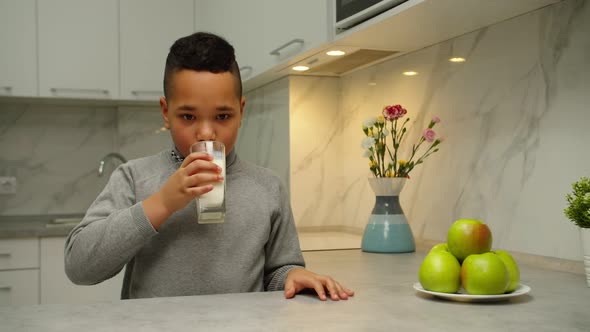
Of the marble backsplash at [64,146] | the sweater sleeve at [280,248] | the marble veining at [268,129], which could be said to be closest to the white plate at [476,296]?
the sweater sleeve at [280,248]

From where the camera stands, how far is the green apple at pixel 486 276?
0.93 m

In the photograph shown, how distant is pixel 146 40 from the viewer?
9.36 feet

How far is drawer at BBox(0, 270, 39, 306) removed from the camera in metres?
2.41

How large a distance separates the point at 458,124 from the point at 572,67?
0.39 meters

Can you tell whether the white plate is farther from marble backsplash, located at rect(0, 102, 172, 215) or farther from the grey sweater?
marble backsplash, located at rect(0, 102, 172, 215)

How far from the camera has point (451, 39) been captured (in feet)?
5.56

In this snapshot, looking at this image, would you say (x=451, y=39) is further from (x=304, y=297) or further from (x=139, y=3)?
(x=139, y=3)

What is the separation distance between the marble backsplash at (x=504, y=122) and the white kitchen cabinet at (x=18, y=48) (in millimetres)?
1484

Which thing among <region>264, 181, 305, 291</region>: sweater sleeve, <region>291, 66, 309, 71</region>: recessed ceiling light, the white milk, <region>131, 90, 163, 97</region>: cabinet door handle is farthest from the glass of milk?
<region>131, 90, 163, 97</region>: cabinet door handle

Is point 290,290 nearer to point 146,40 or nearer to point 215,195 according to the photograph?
point 215,195

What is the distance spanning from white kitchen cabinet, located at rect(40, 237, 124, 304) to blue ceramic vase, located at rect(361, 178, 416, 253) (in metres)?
1.26

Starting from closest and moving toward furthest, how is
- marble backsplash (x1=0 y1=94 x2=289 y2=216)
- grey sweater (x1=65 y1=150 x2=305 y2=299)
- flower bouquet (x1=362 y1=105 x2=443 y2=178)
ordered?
grey sweater (x1=65 y1=150 x2=305 y2=299) < flower bouquet (x1=362 y1=105 x2=443 y2=178) < marble backsplash (x1=0 y1=94 x2=289 y2=216)

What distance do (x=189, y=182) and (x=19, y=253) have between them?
176 cm

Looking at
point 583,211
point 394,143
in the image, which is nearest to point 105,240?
point 583,211
